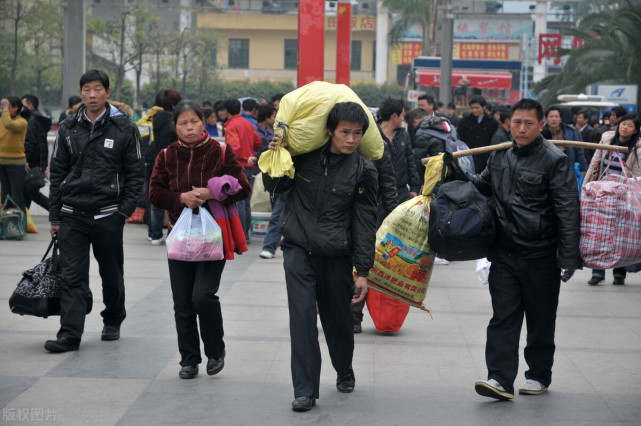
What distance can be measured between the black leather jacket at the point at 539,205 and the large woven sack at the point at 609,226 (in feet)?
0.24

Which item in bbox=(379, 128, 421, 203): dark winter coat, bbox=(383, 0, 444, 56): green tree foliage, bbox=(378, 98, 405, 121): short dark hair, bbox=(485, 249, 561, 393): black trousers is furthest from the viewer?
bbox=(383, 0, 444, 56): green tree foliage

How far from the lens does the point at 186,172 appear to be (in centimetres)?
581

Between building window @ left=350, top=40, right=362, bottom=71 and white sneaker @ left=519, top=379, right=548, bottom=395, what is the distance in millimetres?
70489

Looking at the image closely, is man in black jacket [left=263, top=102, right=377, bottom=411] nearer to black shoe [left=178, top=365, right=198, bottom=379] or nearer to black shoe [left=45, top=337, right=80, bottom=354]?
black shoe [left=178, top=365, right=198, bottom=379]

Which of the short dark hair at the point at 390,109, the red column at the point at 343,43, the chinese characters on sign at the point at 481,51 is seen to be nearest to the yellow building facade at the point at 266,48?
the chinese characters on sign at the point at 481,51

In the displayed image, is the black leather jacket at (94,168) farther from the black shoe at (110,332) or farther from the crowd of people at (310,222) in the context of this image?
the black shoe at (110,332)

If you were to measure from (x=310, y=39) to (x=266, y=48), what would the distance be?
2505 inches

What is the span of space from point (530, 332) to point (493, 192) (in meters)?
0.85

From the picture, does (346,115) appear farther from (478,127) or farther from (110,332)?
(478,127)

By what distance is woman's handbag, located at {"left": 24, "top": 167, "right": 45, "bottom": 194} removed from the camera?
1180 centimetres

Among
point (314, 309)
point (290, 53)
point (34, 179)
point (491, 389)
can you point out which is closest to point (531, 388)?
point (491, 389)

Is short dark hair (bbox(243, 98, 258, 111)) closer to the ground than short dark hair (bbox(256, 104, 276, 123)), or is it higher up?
higher up

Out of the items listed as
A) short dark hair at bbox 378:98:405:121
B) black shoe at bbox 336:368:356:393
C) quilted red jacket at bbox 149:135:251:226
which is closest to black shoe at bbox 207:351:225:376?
black shoe at bbox 336:368:356:393

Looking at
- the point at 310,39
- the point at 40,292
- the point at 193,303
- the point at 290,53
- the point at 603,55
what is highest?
the point at 290,53
